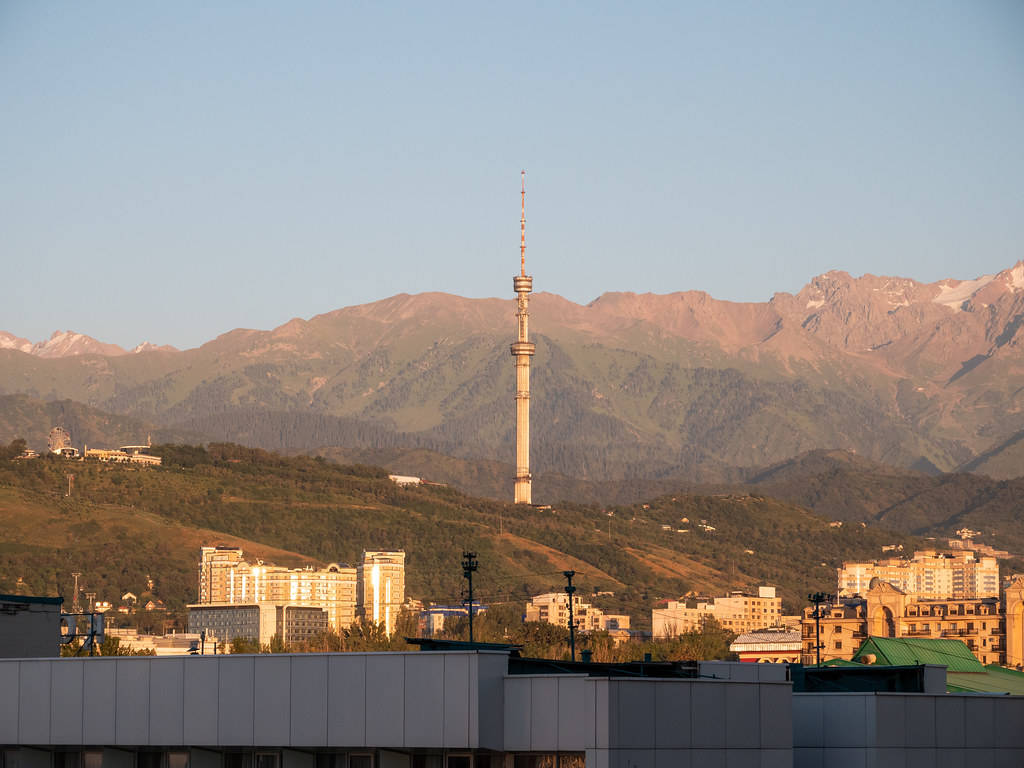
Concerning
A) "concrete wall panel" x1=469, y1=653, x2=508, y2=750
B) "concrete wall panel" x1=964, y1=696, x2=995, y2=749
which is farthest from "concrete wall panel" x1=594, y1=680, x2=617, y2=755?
"concrete wall panel" x1=964, y1=696, x2=995, y2=749

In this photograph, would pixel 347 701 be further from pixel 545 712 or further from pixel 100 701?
pixel 100 701

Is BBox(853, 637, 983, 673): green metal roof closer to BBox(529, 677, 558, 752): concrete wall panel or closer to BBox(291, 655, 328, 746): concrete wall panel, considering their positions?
BBox(529, 677, 558, 752): concrete wall panel

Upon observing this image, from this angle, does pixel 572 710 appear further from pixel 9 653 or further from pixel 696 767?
pixel 9 653

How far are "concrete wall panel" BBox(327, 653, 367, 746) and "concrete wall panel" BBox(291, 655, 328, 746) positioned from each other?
15 cm

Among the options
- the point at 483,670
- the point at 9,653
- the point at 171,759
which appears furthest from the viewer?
the point at 9,653

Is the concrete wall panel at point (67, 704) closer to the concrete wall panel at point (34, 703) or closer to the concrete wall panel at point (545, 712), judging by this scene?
the concrete wall panel at point (34, 703)

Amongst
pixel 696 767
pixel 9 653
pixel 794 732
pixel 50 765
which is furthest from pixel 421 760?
pixel 9 653

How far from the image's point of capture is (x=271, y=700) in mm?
45312

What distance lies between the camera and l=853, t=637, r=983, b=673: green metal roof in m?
86.0

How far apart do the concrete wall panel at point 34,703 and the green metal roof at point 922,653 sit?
157 feet

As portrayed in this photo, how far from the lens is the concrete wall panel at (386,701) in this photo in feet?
145

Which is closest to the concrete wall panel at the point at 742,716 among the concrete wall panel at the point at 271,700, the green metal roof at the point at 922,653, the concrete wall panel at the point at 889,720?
the concrete wall panel at the point at 889,720

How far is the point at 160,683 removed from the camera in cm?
4641

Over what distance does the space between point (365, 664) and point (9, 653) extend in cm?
1900
